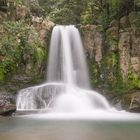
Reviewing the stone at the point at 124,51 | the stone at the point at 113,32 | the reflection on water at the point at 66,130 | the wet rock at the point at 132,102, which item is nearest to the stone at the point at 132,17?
the stone at the point at 124,51

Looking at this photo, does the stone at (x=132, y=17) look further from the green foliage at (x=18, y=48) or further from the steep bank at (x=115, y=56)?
the green foliage at (x=18, y=48)

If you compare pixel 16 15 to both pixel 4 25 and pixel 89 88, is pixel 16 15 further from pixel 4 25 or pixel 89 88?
pixel 89 88

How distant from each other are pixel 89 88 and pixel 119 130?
38.8ft

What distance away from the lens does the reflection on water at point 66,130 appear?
11.9 m

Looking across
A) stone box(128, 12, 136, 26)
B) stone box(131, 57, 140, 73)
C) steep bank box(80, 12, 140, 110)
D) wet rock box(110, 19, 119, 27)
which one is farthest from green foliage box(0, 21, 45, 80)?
stone box(128, 12, 136, 26)

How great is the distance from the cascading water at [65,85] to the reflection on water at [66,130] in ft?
15.0

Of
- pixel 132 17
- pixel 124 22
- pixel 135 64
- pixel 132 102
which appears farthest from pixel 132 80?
pixel 132 17

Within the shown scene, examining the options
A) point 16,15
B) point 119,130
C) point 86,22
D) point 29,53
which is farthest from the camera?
point 86,22

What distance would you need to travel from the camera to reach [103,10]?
27.6 meters

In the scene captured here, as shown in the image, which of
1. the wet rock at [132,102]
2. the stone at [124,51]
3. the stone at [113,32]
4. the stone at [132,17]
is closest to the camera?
the wet rock at [132,102]

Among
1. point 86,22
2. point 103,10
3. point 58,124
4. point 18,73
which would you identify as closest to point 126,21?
point 103,10

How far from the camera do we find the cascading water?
21453 millimetres

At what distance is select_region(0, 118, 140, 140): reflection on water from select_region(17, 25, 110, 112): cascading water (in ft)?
15.0

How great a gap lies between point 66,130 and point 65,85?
10.3 metres
